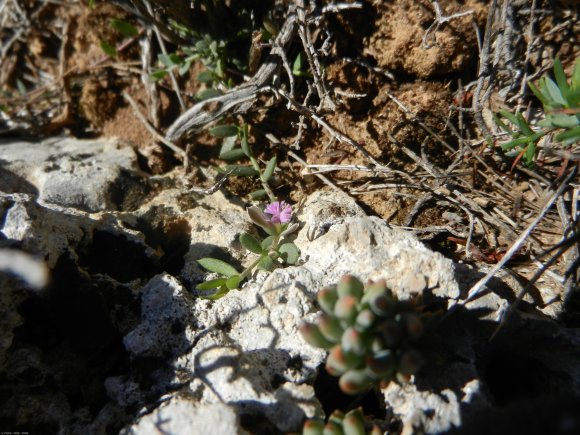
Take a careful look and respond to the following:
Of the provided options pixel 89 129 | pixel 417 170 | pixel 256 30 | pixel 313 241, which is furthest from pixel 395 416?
pixel 89 129

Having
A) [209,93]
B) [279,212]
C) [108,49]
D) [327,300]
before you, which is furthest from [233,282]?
[108,49]

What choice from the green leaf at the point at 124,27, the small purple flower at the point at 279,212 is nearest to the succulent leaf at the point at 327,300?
the small purple flower at the point at 279,212

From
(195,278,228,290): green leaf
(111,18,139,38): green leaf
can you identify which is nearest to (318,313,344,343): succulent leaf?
(195,278,228,290): green leaf

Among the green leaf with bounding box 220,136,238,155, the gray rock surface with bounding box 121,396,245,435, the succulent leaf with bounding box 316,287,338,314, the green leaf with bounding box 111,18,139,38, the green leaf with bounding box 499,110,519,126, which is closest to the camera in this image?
the gray rock surface with bounding box 121,396,245,435

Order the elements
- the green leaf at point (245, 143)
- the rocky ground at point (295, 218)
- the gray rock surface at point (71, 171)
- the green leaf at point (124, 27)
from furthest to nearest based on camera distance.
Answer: the green leaf at point (124, 27) → the green leaf at point (245, 143) → the gray rock surface at point (71, 171) → the rocky ground at point (295, 218)

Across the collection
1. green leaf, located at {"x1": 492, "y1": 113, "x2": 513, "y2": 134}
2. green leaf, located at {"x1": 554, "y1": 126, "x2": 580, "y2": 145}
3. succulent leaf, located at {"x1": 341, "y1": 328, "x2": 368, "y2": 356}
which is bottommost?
succulent leaf, located at {"x1": 341, "y1": 328, "x2": 368, "y2": 356}

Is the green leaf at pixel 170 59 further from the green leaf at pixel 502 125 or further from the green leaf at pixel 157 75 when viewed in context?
the green leaf at pixel 502 125

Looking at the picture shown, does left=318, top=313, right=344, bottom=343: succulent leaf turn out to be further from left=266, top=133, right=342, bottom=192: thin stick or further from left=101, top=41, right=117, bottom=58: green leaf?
left=101, top=41, right=117, bottom=58: green leaf

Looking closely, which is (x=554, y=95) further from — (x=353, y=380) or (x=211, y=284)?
(x=211, y=284)
